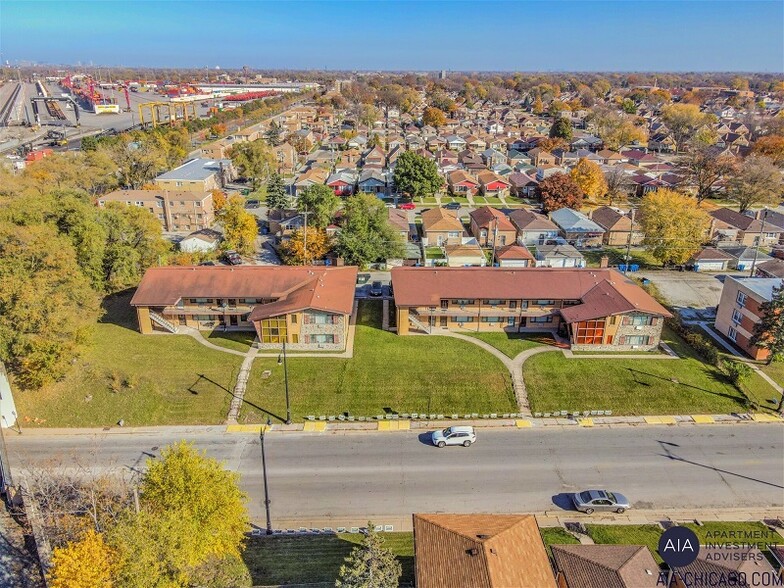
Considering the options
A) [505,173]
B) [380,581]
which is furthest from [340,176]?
[380,581]

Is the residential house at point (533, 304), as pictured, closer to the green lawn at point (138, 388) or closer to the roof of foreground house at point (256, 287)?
the roof of foreground house at point (256, 287)

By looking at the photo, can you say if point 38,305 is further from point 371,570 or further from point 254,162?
point 254,162

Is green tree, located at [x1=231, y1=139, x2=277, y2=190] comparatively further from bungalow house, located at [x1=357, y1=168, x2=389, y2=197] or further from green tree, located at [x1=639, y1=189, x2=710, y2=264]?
green tree, located at [x1=639, y1=189, x2=710, y2=264]

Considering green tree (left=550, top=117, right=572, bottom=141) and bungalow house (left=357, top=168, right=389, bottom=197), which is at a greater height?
green tree (left=550, top=117, right=572, bottom=141)

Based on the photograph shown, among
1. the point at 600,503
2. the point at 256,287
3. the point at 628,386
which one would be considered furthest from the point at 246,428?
the point at 628,386

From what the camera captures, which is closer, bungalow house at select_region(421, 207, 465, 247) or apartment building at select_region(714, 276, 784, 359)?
apartment building at select_region(714, 276, 784, 359)

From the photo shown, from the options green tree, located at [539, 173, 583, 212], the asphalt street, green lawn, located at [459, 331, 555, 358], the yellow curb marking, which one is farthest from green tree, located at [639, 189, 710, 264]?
the yellow curb marking

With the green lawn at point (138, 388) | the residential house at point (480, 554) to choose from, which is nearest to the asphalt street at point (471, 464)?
the green lawn at point (138, 388)
